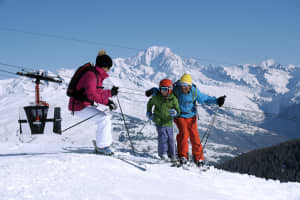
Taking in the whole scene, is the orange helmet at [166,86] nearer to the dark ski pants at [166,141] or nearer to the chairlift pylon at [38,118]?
the dark ski pants at [166,141]

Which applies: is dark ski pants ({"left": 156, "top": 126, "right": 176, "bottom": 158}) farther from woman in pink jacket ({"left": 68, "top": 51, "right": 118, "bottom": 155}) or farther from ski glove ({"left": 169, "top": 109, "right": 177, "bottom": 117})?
woman in pink jacket ({"left": 68, "top": 51, "right": 118, "bottom": 155})

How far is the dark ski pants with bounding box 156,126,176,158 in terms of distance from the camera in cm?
779

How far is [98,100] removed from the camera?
617 centimetres

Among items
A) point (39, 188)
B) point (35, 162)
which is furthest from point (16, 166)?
point (39, 188)

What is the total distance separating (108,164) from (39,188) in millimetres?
1688

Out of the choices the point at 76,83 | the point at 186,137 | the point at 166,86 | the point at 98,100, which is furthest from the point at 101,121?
the point at 186,137

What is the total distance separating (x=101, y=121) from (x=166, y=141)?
84.8 inches

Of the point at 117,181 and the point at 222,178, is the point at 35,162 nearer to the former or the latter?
the point at 117,181

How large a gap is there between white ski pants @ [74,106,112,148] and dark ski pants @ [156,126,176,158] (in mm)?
1735

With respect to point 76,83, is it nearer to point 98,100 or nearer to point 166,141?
point 98,100

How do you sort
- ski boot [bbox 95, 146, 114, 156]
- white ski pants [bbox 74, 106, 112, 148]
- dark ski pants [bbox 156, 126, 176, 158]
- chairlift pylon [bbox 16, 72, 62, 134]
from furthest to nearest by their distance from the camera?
chairlift pylon [bbox 16, 72, 62, 134] → dark ski pants [bbox 156, 126, 176, 158] → ski boot [bbox 95, 146, 114, 156] → white ski pants [bbox 74, 106, 112, 148]

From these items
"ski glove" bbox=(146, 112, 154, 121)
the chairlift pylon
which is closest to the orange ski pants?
"ski glove" bbox=(146, 112, 154, 121)

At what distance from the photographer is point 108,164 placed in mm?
5645

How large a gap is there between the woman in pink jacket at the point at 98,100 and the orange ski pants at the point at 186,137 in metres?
2.11
